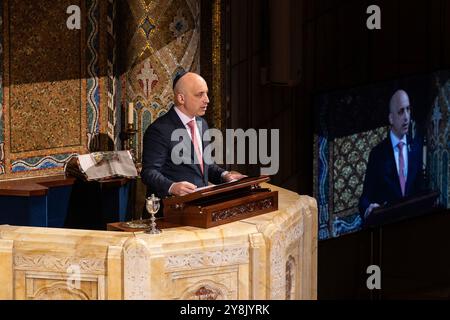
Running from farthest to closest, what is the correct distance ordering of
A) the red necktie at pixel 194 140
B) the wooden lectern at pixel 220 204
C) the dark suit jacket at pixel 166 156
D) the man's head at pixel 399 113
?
1. the man's head at pixel 399 113
2. the red necktie at pixel 194 140
3. the dark suit jacket at pixel 166 156
4. the wooden lectern at pixel 220 204

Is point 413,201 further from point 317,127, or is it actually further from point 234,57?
point 234,57

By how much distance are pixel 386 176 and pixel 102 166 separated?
303 cm

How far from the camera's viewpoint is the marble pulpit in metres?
5.17

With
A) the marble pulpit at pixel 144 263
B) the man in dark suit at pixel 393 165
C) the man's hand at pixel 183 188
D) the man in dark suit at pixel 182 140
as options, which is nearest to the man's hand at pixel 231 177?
the man in dark suit at pixel 182 140

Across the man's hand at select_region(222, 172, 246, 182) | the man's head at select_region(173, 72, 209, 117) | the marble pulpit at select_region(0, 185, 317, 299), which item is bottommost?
the marble pulpit at select_region(0, 185, 317, 299)

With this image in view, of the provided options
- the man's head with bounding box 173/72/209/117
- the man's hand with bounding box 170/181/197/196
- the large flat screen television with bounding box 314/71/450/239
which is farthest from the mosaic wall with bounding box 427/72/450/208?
the man's hand with bounding box 170/181/197/196

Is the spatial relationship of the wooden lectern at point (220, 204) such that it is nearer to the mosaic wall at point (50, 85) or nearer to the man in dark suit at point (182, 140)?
the man in dark suit at point (182, 140)

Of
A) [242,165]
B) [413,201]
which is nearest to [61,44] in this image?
[242,165]

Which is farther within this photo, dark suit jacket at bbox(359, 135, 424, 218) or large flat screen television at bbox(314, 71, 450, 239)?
dark suit jacket at bbox(359, 135, 424, 218)

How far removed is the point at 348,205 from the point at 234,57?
1884mm

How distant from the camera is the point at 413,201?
973cm

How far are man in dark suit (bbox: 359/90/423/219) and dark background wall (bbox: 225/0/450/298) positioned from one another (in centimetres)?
29

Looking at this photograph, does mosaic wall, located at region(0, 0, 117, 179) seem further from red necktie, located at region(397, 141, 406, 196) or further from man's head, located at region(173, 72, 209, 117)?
red necktie, located at region(397, 141, 406, 196)

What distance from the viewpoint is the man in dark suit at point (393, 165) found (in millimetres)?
9391
